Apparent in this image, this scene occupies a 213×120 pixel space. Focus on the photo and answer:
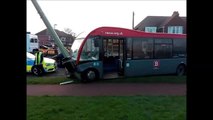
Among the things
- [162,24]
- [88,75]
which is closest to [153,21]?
[162,24]

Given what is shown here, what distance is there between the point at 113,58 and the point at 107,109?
839 cm

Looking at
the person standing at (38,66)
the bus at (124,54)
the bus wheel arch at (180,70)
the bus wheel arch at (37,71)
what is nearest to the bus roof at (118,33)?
the bus at (124,54)

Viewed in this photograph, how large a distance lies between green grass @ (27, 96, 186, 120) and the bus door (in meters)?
6.04

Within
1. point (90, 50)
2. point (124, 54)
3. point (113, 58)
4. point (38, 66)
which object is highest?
point (90, 50)

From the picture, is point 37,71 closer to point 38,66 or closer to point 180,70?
point 38,66

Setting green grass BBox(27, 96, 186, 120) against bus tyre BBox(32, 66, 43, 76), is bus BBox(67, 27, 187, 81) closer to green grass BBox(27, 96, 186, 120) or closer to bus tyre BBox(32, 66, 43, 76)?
bus tyre BBox(32, 66, 43, 76)

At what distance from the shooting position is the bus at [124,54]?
13.7 m

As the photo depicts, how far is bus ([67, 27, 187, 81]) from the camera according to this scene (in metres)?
13.7

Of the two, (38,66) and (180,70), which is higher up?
(38,66)

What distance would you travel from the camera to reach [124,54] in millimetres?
14945
